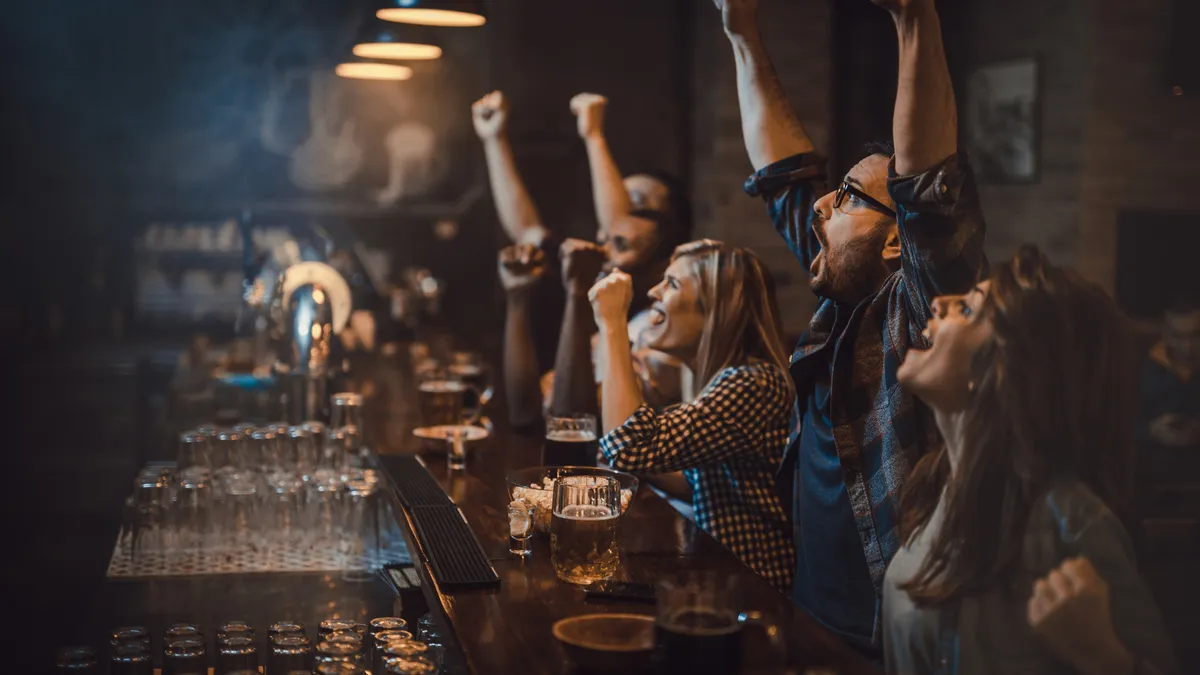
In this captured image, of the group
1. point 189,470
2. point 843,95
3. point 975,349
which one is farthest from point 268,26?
point 975,349

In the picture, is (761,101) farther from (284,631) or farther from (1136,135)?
(284,631)

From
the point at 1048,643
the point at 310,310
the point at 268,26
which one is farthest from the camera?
the point at 268,26

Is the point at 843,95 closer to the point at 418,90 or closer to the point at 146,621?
the point at 418,90

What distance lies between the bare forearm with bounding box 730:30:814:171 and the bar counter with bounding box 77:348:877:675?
78 centimetres

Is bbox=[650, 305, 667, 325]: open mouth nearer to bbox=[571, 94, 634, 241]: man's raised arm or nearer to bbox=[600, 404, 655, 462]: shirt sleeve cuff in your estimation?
bbox=[600, 404, 655, 462]: shirt sleeve cuff

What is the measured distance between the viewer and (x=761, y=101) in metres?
2.67

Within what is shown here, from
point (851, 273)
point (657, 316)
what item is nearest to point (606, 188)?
point (657, 316)

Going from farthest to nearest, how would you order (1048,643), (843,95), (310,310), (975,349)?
(843,95), (310,310), (975,349), (1048,643)

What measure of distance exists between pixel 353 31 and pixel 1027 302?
22.0 feet

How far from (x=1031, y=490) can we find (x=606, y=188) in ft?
9.92

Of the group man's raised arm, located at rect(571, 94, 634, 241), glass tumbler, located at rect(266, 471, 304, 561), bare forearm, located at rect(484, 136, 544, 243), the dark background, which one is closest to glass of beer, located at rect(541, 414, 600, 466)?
glass tumbler, located at rect(266, 471, 304, 561)

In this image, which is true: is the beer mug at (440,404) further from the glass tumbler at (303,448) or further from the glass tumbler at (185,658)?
the glass tumbler at (185,658)

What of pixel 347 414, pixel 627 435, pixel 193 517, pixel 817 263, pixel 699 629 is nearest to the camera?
pixel 699 629

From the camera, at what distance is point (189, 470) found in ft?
9.57
